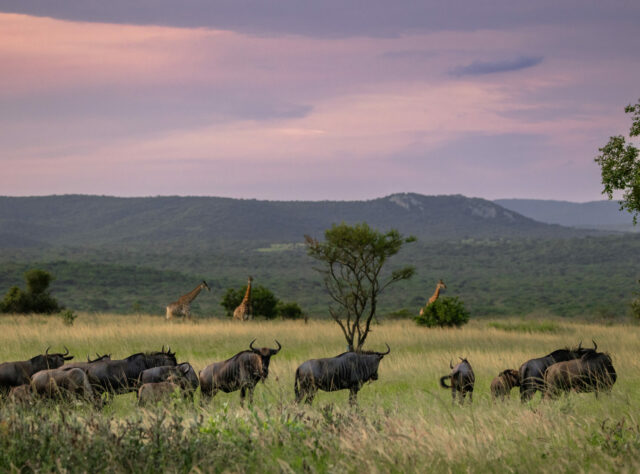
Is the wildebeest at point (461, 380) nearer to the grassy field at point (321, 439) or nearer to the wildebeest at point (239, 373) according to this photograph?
the grassy field at point (321, 439)

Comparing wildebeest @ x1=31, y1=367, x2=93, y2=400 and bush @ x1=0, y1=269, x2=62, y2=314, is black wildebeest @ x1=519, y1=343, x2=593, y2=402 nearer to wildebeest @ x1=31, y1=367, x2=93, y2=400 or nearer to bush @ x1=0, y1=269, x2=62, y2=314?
wildebeest @ x1=31, y1=367, x2=93, y2=400

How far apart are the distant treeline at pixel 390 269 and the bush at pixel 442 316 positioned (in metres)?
22.8

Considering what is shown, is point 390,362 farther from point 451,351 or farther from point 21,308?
point 21,308

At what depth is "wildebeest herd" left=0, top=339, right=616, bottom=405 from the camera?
9672 millimetres

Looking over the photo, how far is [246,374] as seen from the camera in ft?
32.5

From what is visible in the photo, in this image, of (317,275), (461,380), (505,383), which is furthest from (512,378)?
(317,275)

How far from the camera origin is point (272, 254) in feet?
530

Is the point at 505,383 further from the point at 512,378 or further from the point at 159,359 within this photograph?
→ the point at 159,359

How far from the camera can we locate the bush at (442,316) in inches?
1120

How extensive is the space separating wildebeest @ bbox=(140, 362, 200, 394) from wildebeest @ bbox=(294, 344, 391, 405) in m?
1.57

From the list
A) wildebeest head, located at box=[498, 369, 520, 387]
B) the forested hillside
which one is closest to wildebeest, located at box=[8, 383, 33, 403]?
wildebeest head, located at box=[498, 369, 520, 387]

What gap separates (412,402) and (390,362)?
5889 millimetres

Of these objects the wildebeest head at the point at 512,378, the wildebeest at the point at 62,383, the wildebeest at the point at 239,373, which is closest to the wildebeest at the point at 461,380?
the wildebeest head at the point at 512,378

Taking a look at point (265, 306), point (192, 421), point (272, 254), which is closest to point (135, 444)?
point (192, 421)
